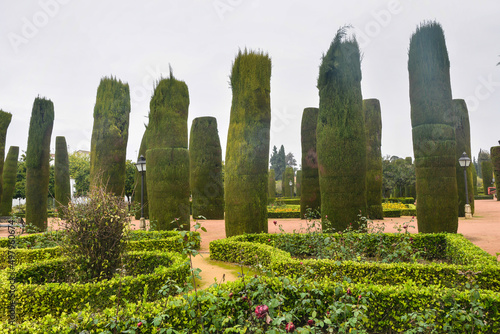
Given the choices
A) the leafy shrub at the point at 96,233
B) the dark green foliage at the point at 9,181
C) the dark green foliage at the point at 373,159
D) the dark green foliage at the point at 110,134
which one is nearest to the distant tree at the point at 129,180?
the dark green foliage at the point at 9,181

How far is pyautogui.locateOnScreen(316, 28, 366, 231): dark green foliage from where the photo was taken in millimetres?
9555

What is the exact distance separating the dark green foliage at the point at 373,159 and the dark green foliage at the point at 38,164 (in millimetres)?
15111

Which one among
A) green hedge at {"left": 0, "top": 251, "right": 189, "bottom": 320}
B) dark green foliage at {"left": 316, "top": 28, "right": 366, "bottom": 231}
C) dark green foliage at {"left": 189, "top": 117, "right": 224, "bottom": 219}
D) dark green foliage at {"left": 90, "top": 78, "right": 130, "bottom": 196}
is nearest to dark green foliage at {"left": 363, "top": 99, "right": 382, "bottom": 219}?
dark green foliage at {"left": 316, "top": 28, "right": 366, "bottom": 231}

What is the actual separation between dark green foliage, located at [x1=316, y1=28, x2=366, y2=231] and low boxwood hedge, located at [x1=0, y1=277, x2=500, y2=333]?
18.1 ft

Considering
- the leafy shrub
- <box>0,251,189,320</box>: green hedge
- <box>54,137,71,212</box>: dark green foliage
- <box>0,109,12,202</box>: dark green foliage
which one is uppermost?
<box>0,109,12,202</box>: dark green foliage

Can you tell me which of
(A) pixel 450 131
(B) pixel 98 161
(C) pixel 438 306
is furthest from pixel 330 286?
(B) pixel 98 161

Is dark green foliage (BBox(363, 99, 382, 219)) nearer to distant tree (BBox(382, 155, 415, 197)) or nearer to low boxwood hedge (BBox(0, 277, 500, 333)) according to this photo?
low boxwood hedge (BBox(0, 277, 500, 333))

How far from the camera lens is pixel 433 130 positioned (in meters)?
9.83

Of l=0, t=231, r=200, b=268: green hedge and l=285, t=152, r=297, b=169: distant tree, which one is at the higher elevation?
l=285, t=152, r=297, b=169: distant tree

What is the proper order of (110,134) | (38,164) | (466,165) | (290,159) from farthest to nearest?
1. (290,159)
2. (466,165)
3. (38,164)
4. (110,134)

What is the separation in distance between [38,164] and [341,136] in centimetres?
1295

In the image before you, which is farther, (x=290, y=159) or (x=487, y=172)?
(x=290, y=159)

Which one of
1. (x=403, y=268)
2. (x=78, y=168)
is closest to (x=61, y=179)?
(x=403, y=268)

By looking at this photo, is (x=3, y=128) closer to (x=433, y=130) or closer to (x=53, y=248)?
(x=53, y=248)
